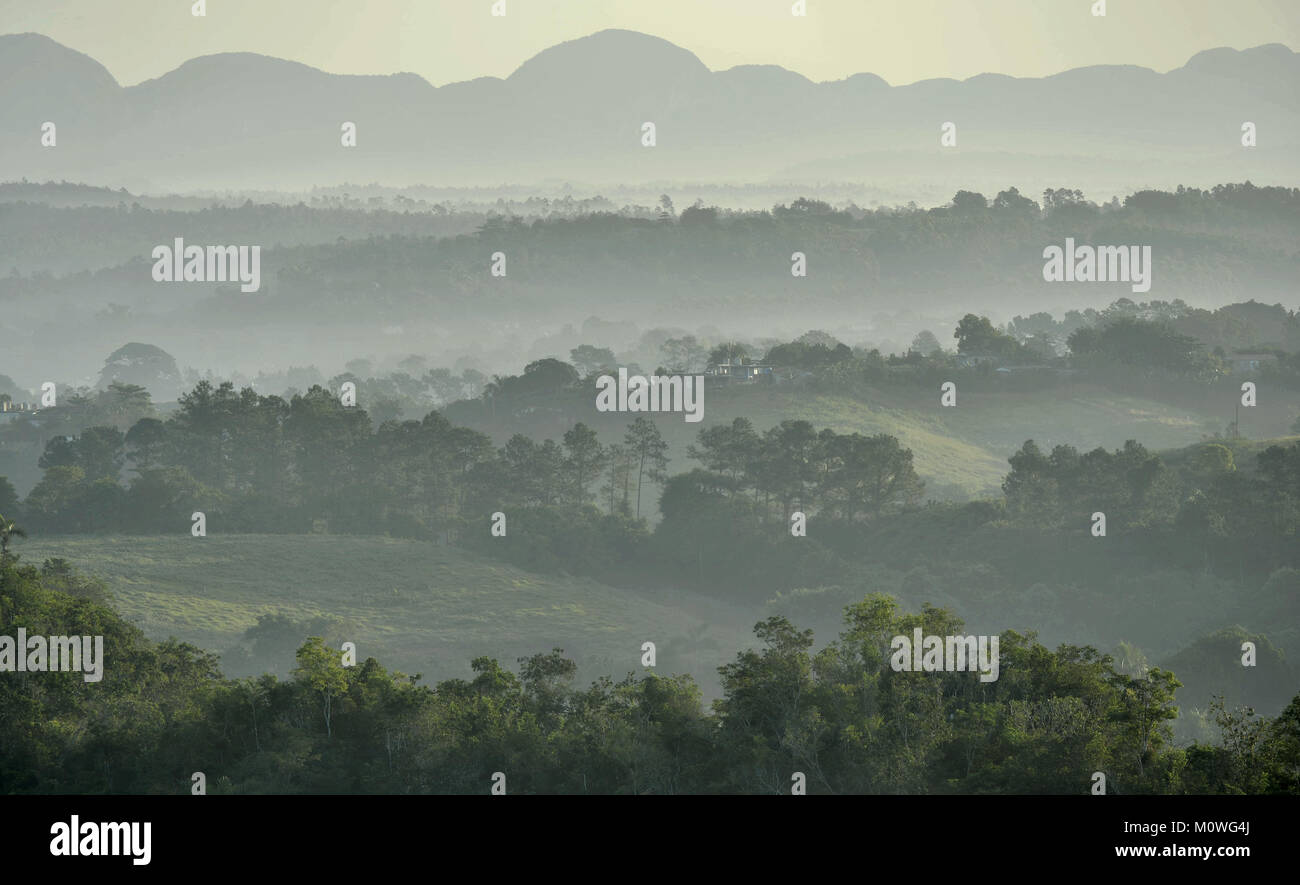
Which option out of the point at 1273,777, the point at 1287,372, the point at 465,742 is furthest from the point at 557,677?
the point at 1287,372

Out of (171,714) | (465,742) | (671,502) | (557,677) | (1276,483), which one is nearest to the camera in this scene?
(465,742)

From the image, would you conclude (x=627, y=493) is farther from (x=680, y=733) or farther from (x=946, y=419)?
(x=680, y=733)

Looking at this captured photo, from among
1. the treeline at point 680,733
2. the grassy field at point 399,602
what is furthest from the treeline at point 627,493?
the treeline at point 680,733

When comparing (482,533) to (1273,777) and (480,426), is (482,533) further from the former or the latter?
(1273,777)

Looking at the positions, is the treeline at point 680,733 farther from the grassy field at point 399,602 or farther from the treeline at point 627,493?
the treeline at point 627,493
